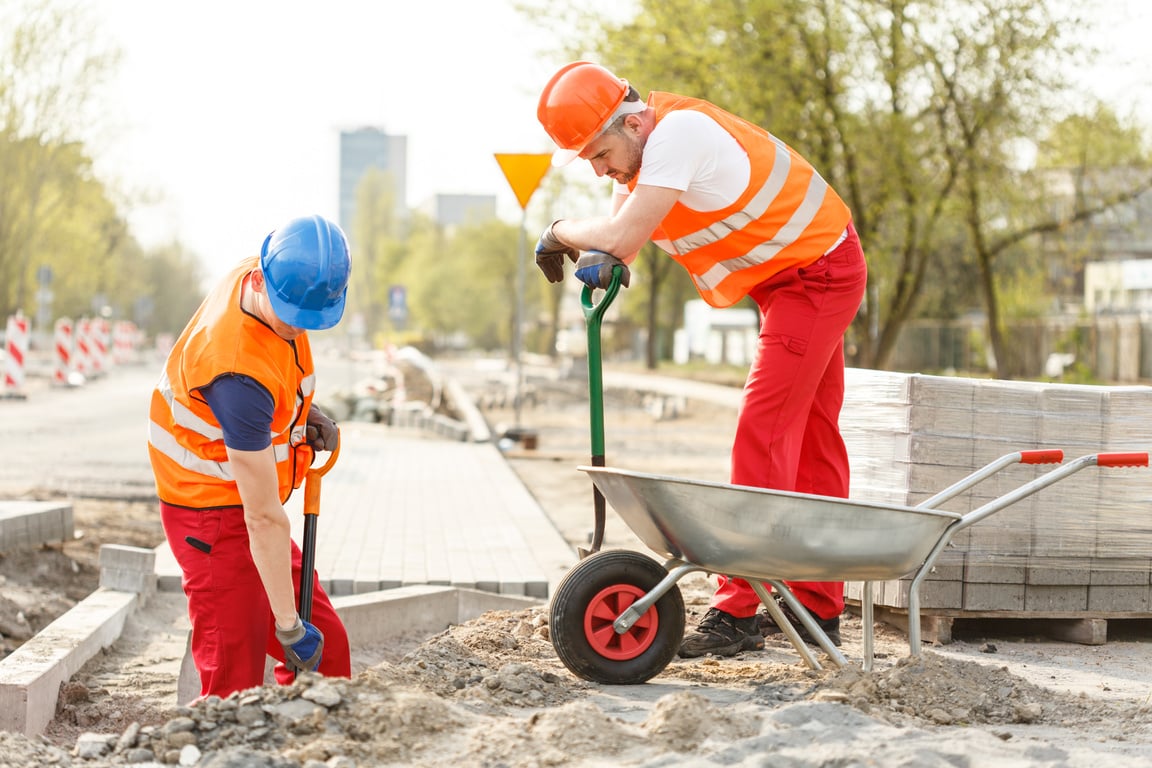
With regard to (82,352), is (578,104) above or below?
above

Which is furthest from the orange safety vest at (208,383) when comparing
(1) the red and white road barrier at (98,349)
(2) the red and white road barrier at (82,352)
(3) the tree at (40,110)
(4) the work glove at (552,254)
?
(3) the tree at (40,110)

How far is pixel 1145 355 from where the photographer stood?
1268 inches

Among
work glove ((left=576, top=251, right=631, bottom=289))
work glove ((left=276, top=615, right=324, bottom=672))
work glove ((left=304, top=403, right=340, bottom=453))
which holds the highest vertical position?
work glove ((left=576, top=251, right=631, bottom=289))

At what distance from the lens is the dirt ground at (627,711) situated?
3.00 meters

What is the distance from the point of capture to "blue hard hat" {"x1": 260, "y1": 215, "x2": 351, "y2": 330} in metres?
3.38

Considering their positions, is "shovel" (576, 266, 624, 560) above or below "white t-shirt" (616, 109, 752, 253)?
below

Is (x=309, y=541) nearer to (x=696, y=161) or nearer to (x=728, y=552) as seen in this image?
(x=728, y=552)

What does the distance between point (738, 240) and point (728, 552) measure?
1082 mm

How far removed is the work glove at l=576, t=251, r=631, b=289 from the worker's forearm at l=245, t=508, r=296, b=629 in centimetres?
113

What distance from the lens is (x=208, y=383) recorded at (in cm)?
336

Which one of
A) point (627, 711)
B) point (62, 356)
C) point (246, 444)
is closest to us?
point (246, 444)

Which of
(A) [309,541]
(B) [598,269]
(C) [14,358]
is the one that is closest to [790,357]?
(B) [598,269]

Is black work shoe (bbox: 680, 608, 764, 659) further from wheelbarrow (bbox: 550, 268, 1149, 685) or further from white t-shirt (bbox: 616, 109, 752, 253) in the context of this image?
white t-shirt (bbox: 616, 109, 752, 253)

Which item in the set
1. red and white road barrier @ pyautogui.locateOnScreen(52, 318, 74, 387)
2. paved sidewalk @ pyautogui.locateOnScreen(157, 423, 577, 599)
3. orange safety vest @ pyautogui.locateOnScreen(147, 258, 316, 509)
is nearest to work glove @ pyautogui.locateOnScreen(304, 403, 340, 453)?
orange safety vest @ pyautogui.locateOnScreen(147, 258, 316, 509)
